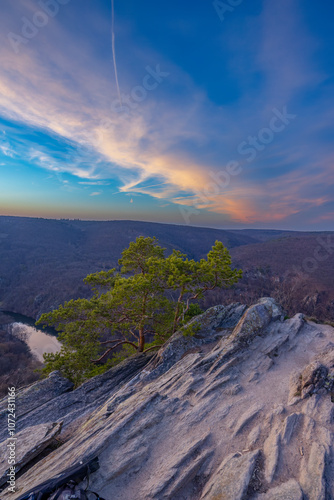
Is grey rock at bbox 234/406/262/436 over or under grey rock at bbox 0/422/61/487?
over

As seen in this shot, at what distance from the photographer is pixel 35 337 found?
77125 mm

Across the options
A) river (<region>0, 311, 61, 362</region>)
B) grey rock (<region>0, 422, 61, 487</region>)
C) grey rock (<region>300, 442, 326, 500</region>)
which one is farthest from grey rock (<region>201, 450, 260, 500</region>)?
river (<region>0, 311, 61, 362</region>)

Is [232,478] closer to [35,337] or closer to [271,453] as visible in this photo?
[271,453]

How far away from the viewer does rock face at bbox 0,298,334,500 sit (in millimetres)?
6477

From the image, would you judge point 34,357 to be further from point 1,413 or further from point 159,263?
point 159,263

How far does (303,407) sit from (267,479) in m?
3.86

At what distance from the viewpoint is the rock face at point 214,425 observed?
6.48 m

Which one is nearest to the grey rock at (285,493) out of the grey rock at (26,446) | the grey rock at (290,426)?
the grey rock at (290,426)

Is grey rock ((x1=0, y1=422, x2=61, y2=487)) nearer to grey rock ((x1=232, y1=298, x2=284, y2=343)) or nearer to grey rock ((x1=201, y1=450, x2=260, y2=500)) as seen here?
grey rock ((x1=201, y1=450, x2=260, y2=500))

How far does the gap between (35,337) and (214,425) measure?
Answer: 88.2 meters

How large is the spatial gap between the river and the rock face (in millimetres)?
61147

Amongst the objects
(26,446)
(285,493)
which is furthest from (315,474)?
(26,446)

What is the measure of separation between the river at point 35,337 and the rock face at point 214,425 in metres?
61.1

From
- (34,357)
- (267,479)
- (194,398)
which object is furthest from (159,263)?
(34,357)
